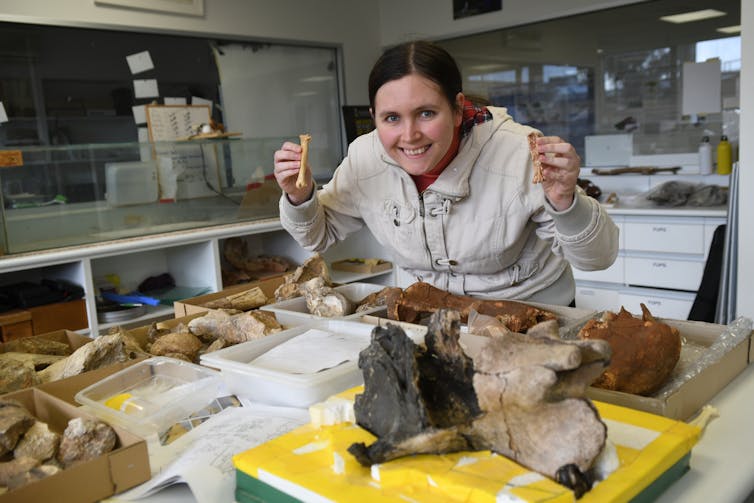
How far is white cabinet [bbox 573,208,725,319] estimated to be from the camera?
13.0 ft

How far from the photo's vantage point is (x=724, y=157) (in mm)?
4148

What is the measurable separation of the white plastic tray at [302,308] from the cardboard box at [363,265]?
2.07 meters

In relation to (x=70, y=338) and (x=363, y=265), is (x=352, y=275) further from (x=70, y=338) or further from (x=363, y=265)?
(x=70, y=338)

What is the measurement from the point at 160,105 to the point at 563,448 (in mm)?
3980

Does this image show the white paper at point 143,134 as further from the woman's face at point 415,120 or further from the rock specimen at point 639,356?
the rock specimen at point 639,356

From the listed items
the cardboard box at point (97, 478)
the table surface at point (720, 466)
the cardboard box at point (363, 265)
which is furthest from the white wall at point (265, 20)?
the table surface at point (720, 466)

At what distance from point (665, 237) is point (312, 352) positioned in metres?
3.37

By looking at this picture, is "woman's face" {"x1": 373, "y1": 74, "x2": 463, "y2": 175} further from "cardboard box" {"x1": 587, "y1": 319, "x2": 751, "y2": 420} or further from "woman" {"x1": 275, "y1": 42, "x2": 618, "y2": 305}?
"cardboard box" {"x1": 587, "y1": 319, "x2": 751, "y2": 420}

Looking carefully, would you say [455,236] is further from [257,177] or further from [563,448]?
[257,177]

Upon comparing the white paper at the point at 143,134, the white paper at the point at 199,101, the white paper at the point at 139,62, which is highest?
the white paper at the point at 139,62

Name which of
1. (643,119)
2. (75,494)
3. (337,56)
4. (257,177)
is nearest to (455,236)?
(75,494)

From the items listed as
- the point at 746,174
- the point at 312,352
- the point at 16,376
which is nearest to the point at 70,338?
the point at 16,376

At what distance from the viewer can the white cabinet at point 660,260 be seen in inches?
156

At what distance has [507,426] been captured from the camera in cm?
88
